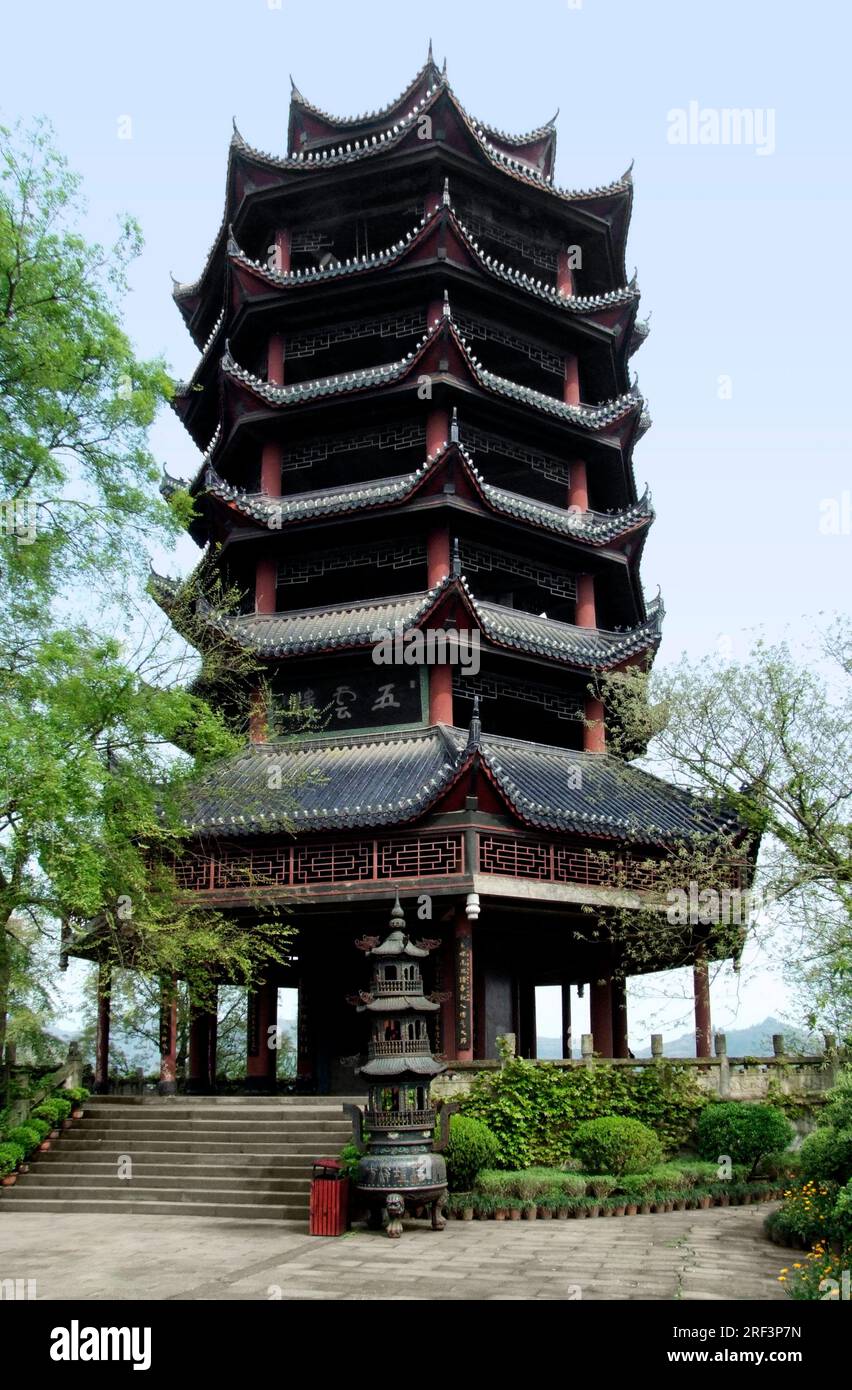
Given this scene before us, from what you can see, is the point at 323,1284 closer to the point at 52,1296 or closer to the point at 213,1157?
the point at 52,1296

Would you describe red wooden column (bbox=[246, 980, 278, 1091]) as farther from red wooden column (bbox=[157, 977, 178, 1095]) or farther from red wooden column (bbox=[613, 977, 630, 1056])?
red wooden column (bbox=[613, 977, 630, 1056])

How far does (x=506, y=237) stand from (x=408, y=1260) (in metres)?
20.9

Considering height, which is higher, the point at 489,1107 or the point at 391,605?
the point at 391,605

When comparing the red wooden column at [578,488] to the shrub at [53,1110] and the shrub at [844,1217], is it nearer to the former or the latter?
the shrub at [53,1110]

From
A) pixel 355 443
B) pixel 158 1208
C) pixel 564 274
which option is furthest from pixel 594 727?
pixel 158 1208

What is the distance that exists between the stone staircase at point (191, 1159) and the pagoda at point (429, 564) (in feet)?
8.11

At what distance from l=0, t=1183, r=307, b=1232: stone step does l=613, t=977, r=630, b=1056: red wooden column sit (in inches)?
335

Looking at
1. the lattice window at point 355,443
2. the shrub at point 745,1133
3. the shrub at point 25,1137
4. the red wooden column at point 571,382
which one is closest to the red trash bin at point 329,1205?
Result: the shrub at point 745,1133

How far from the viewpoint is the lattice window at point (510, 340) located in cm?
2331

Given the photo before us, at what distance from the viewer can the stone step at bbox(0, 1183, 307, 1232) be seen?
13.0 meters

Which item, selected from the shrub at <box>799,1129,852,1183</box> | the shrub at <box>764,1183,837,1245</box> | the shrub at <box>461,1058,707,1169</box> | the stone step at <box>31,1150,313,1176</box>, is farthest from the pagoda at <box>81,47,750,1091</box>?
the shrub at <box>799,1129,852,1183</box>

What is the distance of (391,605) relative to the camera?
21047mm
